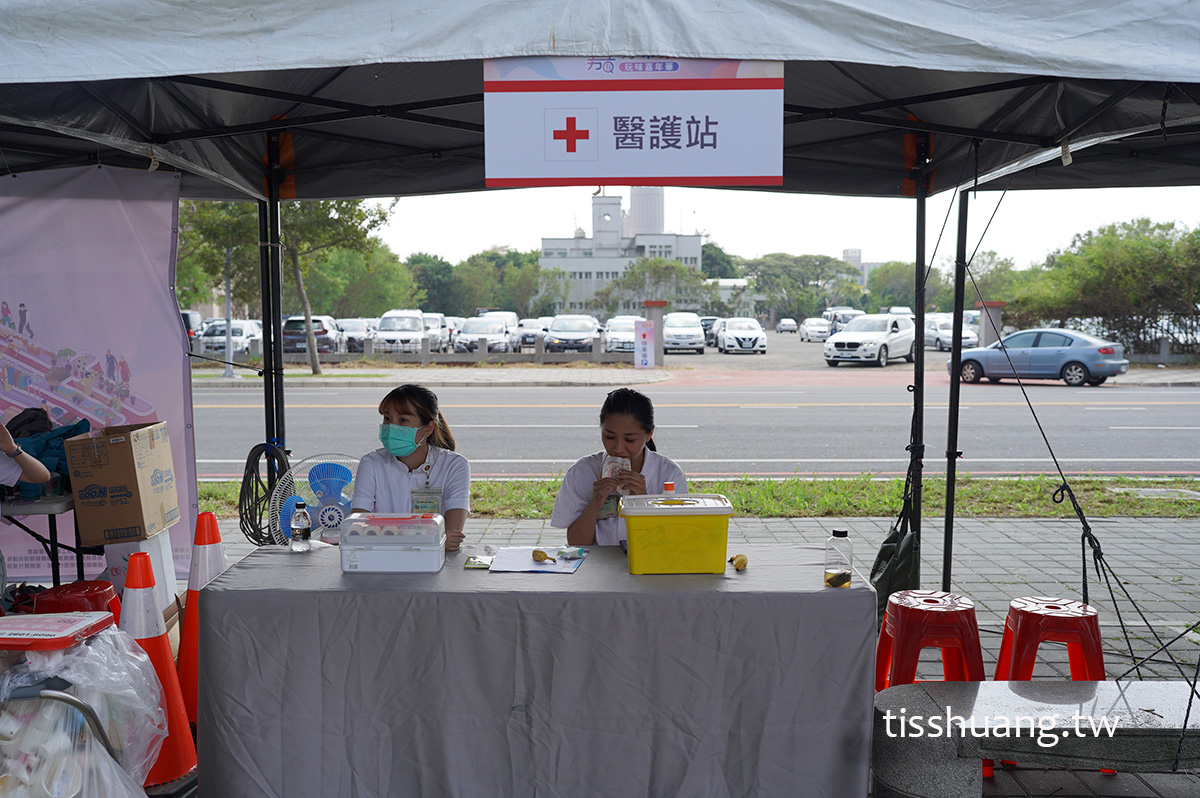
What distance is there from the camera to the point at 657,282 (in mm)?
52156

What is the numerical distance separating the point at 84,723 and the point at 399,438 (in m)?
1.45

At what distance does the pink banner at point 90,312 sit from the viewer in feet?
14.5

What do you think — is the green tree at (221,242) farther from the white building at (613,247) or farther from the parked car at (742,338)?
the white building at (613,247)

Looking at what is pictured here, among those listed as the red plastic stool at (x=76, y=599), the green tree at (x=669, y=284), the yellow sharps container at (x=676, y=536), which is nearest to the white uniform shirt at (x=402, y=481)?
the red plastic stool at (x=76, y=599)

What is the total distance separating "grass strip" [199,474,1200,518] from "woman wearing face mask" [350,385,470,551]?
3.35 metres

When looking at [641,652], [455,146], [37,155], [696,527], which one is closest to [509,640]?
[641,652]

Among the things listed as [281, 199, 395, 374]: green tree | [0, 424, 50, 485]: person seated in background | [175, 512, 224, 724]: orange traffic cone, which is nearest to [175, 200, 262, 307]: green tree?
[281, 199, 395, 374]: green tree

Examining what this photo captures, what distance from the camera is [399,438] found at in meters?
3.32

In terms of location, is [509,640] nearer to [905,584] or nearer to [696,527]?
Answer: [696,527]

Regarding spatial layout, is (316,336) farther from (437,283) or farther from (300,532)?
(437,283)

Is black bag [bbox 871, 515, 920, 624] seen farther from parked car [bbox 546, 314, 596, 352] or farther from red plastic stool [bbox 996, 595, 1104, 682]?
parked car [bbox 546, 314, 596, 352]

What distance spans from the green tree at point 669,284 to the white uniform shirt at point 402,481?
160ft

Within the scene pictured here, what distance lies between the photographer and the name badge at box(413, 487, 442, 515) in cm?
336

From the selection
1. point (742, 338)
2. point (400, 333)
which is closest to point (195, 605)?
point (400, 333)
